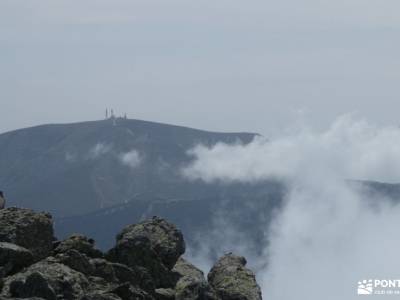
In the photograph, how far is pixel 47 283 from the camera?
30.4 meters

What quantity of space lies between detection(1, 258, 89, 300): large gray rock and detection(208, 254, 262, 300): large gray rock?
10.2 meters

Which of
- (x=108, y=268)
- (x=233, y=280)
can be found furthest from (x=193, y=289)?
(x=233, y=280)

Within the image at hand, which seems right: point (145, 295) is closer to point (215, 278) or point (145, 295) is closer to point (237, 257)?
point (215, 278)

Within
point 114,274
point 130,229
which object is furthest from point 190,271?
point 114,274

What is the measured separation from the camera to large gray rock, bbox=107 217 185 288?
41.8 m

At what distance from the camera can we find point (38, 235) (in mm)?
40438

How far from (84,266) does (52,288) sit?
5.40m

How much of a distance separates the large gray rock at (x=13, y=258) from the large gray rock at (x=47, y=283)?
90.5 inches

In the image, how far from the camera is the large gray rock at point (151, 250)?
137 feet

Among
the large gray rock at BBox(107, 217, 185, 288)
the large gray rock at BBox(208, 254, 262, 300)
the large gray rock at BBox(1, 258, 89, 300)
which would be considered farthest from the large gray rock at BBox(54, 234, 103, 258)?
the large gray rock at BBox(208, 254, 262, 300)

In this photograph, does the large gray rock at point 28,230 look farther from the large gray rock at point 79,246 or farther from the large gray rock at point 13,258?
the large gray rock at point 13,258

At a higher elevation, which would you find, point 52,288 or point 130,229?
point 130,229

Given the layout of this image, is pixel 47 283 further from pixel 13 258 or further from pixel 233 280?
pixel 233 280

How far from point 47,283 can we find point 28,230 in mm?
9984
